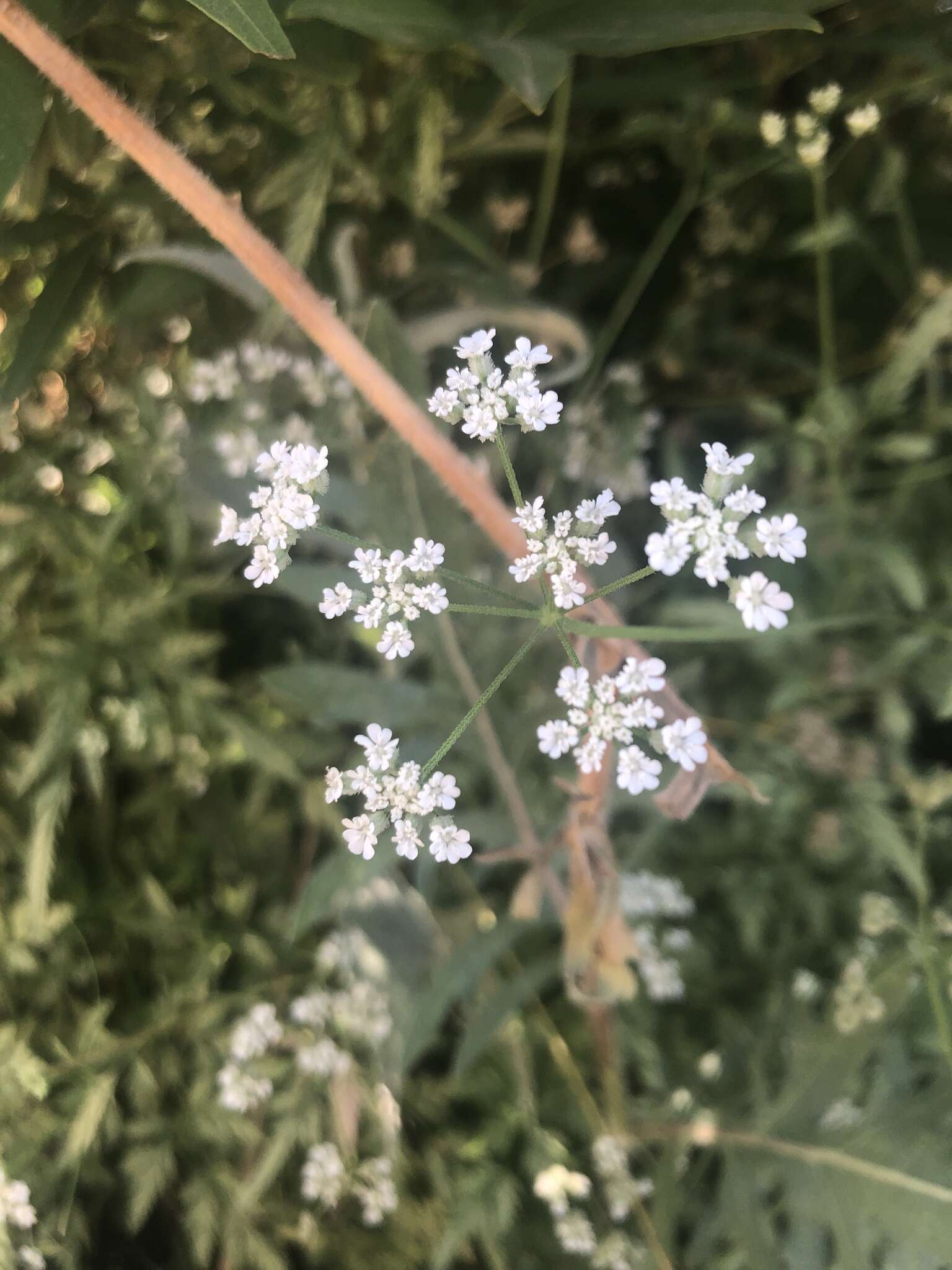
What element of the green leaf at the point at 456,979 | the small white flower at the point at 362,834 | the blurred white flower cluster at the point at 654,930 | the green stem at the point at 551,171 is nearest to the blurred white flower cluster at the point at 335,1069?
the green leaf at the point at 456,979

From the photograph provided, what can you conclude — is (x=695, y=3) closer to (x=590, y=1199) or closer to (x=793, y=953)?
A: (x=793, y=953)

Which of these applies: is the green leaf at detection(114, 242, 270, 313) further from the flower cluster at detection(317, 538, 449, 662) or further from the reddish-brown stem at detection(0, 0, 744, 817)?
the flower cluster at detection(317, 538, 449, 662)

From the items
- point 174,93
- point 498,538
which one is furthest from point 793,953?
point 174,93

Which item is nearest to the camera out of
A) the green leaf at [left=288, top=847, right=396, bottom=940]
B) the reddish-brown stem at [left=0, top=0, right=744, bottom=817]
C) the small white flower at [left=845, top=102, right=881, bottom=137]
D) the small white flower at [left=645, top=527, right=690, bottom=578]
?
the small white flower at [left=645, top=527, right=690, bottom=578]

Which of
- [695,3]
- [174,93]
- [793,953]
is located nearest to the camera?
[695,3]

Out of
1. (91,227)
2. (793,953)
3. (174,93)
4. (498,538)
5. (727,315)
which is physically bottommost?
(793,953)

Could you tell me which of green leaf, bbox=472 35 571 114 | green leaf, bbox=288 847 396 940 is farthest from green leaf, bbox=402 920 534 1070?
green leaf, bbox=472 35 571 114
